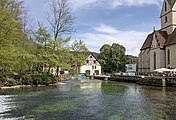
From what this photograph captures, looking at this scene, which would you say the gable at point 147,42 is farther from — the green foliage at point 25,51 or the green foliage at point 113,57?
the green foliage at point 25,51

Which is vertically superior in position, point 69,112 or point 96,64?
point 96,64

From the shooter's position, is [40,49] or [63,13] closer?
[40,49]

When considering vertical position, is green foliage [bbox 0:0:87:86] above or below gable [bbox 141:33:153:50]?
below

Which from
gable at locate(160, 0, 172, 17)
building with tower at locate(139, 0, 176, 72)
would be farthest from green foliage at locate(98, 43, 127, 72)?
gable at locate(160, 0, 172, 17)

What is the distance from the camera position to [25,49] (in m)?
33.7

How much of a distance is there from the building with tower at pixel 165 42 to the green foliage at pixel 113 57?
71.4 feet

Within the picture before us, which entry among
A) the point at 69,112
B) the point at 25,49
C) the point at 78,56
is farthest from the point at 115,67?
the point at 69,112

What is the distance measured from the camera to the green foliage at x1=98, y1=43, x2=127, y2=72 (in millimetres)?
82250

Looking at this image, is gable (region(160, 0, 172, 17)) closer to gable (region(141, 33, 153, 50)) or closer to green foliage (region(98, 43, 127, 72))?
gable (region(141, 33, 153, 50))

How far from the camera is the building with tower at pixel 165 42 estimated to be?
50.8m

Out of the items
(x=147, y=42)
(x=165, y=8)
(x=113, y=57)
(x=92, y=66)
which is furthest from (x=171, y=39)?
(x=92, y=66)

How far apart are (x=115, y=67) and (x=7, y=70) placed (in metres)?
55.7

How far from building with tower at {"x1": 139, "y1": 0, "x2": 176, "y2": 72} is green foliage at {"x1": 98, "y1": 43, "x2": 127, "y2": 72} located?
21.8m

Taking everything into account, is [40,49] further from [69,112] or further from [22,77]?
[69,112]
